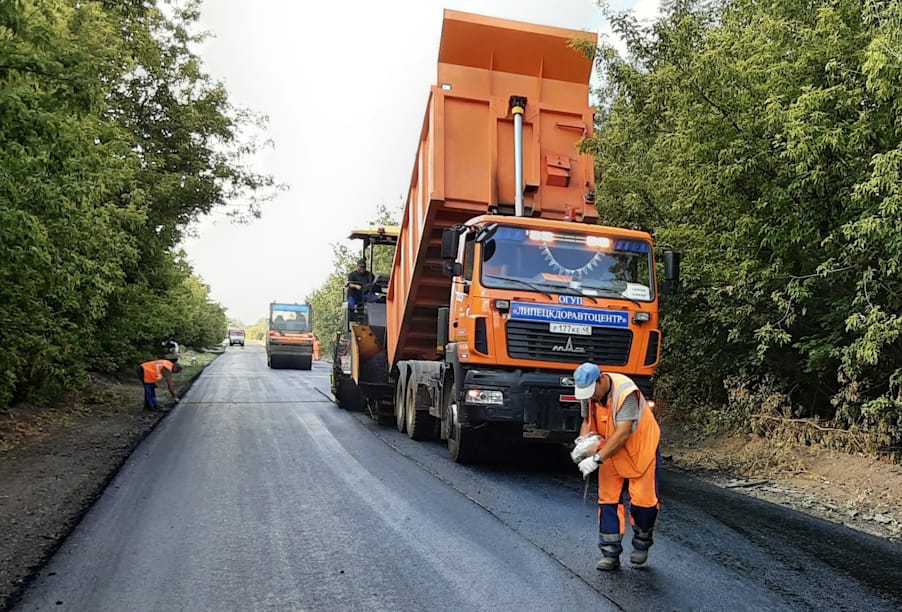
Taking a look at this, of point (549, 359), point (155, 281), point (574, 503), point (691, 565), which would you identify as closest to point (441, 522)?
point (574, 503)

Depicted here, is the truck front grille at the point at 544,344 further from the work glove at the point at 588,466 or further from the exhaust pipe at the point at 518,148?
the work glove at the point at 588,466

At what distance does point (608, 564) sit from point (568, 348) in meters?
3.16

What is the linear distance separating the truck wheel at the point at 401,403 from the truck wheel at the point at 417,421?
13.9 inches

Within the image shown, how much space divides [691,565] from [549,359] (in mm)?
3041

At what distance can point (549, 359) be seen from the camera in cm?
738

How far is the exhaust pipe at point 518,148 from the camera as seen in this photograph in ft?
27.6

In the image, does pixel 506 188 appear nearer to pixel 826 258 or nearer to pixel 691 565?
pixel 826 258

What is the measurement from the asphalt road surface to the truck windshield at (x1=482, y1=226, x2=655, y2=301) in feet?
6.64

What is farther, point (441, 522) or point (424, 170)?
point (424, 170)

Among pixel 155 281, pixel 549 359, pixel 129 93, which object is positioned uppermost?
pixel 129 93

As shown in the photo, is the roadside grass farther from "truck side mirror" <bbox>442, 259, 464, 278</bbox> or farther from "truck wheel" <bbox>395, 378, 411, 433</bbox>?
"truck side mirror" <bbox>442, 259, 464, 278</bbox>

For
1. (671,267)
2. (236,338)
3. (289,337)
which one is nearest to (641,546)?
(671,267)

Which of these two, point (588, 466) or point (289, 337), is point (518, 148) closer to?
point (588, 466)

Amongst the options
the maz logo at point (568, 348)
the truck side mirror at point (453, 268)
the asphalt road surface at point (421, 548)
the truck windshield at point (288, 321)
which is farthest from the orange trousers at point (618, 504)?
the truck windshield at point (288, 321)
